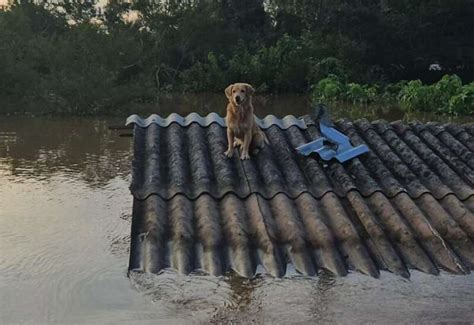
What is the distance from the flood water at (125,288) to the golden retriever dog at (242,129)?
1314mm

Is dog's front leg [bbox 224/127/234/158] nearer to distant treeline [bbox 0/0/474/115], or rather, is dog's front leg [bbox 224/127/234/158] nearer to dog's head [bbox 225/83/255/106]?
dog's head [bbox 225/83/255/106]

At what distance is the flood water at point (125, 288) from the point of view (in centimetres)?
377

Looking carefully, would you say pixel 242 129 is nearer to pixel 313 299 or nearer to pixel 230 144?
pixel 230 144

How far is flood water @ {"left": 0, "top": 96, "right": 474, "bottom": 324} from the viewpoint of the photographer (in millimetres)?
3768

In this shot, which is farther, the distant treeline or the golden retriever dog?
the distant treeline

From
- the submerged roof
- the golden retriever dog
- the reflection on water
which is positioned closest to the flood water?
the reflection on water

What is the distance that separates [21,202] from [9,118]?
31.5 ft

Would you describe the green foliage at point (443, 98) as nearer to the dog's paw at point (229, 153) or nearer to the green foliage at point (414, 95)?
the green foliage at point (414, 95)

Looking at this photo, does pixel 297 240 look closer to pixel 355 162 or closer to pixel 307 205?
pixel 307 205

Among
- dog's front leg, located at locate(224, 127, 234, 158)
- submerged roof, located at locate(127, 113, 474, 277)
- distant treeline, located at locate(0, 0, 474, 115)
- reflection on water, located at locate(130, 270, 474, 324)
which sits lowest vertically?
reflection on water, located at locate(130, 270, 474, 324)

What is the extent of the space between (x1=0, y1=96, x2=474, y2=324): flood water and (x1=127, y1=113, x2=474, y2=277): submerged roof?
16 cm

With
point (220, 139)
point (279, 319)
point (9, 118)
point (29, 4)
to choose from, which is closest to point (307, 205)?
point (279, 319)

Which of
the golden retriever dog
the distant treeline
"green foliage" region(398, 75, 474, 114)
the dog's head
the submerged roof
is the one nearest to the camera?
the submerged roof

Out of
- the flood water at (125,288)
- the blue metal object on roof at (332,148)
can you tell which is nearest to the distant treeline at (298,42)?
the flood water at (125,288)
